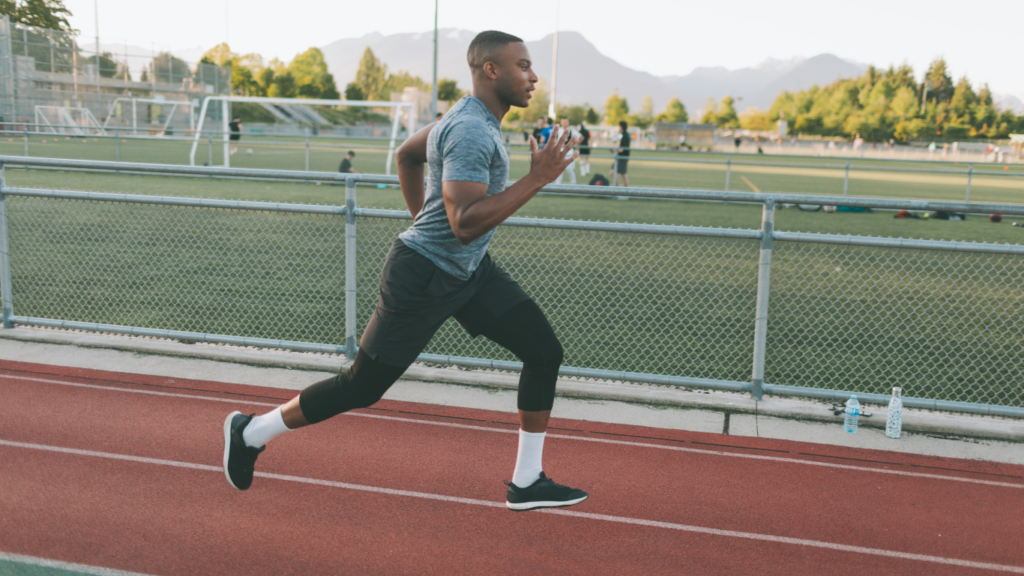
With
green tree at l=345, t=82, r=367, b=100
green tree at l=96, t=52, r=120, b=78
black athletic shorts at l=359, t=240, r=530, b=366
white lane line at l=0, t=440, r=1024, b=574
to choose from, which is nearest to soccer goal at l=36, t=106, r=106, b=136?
green tree at l=96, t=52, r=120, b=78

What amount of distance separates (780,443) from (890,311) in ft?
13.5

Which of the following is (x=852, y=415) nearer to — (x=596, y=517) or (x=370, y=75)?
(x=596, y=517)

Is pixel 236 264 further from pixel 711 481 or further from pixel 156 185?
pixel 156 185

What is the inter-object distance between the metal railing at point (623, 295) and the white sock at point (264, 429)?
7.39 ft

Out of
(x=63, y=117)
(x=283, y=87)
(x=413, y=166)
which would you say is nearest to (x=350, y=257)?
(x=413, y=166)

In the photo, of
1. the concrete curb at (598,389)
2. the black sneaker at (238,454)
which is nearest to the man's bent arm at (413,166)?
the black sneaker at (238,454)

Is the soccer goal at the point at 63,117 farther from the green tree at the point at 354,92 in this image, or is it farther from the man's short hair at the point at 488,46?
the green tree at the point at 354,92

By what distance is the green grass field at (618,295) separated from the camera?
6.41 metres

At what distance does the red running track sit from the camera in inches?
135

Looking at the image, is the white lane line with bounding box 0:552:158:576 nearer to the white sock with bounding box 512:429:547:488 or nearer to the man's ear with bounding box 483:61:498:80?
the white sock with bounding box 512:429:547:488

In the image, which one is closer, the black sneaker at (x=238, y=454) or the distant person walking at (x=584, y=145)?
the black sneaker at (x=238, y=454)

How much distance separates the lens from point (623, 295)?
8.52 m

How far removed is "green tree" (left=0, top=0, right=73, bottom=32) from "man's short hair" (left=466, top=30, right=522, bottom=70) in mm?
59856

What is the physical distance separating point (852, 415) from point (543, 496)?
95.4 inches
